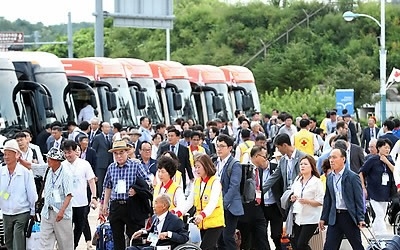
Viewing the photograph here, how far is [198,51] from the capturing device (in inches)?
2963

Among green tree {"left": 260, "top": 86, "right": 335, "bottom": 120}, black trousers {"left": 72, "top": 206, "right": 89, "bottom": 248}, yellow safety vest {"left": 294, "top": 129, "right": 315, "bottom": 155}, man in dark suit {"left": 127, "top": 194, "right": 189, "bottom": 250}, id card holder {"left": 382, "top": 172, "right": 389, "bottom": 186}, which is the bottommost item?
green tree {"left": 260, "top": 86, "right": 335, "bottom": 120}

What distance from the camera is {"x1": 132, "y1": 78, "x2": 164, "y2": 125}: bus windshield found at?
33.1 m

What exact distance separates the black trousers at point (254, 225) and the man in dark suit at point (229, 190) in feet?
2.20

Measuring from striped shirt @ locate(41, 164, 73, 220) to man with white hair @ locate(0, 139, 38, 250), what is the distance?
0.25 m

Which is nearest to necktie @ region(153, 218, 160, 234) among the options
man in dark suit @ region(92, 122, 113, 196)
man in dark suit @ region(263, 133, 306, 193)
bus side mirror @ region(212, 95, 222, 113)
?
man in dark suit @ region(263, 133, 306, 193)

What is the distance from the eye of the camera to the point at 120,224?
544 inches

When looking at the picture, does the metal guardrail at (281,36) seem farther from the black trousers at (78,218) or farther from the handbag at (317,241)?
the handbag at (317,241)

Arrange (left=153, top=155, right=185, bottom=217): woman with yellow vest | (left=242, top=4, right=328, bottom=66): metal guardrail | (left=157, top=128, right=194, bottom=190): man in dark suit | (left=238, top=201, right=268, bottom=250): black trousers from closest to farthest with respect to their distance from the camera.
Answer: (left=153, top=155, right=185, bottom=217): woman with yellow vest
(left=238, top=201, right=268, bottom=250): black trousers
(left=157, top=128, right=194, bottom=190): man in dark suit
(left=242, top=4, right=328, bottom=66): metal guardrail

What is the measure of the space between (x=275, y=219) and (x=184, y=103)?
2119 centimetres

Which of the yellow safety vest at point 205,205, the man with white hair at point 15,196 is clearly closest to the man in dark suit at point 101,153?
the man with white hair at point 15,196

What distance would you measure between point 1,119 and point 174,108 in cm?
1209

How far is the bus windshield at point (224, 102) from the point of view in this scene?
126 ft

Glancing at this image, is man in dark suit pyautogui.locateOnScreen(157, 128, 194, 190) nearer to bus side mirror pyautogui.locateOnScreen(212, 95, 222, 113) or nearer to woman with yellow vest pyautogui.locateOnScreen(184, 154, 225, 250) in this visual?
woman with yellow vest pyautogui.locateOnScreen(184, 154, 225, 250)

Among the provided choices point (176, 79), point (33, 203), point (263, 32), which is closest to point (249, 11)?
point (263, 32)
